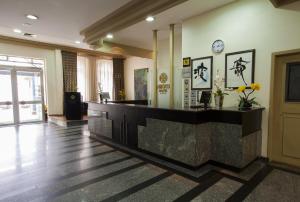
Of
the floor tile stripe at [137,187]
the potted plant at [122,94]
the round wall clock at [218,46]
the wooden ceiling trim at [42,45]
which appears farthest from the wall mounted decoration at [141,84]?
the floor tile stripe at [137,187]

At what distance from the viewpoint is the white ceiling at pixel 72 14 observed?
3.27m

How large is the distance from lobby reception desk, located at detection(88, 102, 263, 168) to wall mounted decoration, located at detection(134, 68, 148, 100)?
17.1 ft

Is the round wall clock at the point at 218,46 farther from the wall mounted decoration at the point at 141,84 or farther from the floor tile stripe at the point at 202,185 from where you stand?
the wall mounted decoration at the point at 141,84

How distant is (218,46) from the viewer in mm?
3793

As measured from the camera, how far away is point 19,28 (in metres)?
4.61

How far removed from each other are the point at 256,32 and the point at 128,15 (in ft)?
8.11

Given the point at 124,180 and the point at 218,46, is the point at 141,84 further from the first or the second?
the point at 124,180

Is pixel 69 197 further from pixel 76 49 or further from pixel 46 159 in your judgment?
pixel 76 49

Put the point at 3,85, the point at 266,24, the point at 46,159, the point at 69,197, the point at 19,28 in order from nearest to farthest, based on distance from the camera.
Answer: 1. the point at 69,197
2. the point at 266,24
3. the point at 46,159
4. the point at 19,28
5. the point at 3,85

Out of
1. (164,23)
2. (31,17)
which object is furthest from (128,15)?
(31,17)

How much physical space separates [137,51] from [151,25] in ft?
7.44

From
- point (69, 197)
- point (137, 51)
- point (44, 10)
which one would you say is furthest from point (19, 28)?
point (69, 197)

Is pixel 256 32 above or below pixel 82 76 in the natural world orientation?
above

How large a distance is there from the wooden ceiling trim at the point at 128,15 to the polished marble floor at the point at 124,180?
2.77 metres
